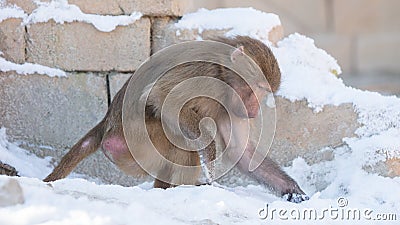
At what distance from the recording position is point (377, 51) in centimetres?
901

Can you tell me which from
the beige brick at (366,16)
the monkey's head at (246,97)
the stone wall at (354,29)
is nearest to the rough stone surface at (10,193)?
the monkey's head at (246,97)

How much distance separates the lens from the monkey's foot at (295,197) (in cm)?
392

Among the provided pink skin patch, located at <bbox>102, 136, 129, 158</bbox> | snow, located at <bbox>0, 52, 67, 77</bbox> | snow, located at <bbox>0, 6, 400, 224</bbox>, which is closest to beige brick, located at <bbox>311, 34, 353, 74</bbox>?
snow, located at <bbox>0, 6, 400, 224</bbox>

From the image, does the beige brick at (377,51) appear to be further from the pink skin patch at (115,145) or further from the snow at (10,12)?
the pink skin patch at (115,145)

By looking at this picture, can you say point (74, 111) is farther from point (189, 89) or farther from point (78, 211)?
point (78, 211)

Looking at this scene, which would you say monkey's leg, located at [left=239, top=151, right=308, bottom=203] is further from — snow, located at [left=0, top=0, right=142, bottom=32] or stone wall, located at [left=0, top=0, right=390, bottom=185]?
snow, located at [left=0, top=0, right=142, bottom=32]

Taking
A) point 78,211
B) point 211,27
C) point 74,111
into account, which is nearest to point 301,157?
point 211,27

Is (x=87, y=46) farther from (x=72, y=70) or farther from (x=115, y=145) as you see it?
(x=115, y=145)

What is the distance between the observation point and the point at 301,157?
4473 millimetres

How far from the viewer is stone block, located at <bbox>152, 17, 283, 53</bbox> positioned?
4.74 m

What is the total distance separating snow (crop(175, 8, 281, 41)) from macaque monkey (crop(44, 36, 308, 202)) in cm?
55

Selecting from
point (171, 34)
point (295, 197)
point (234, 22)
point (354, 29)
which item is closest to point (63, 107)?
point (171, 34)

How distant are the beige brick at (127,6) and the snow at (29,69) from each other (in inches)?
14.8

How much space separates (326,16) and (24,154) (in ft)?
16.4
